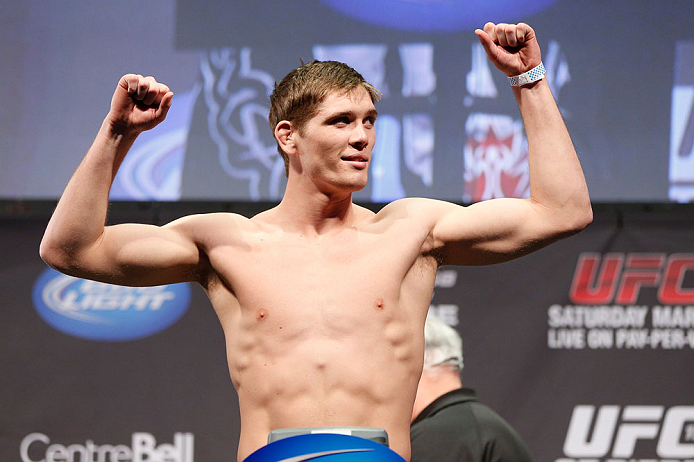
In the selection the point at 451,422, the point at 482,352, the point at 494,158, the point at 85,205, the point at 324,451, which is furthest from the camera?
the point at 494,158

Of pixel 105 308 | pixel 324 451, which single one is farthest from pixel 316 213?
pixel 105 308

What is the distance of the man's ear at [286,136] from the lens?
210 centimetres

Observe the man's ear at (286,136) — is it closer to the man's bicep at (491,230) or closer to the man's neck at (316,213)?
the man's neck at (316,213)

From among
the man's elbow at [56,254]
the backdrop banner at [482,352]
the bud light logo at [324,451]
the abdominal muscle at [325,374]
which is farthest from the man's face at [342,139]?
the backdrop banner at [482,352]

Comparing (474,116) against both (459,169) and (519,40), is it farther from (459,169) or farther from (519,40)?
(519,40)

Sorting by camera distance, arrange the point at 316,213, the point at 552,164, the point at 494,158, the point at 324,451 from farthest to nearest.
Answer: the point at 494,158 < the point at 316,213 < the point at 552,164 < the point at 324,451

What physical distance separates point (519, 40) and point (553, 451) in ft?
7.54

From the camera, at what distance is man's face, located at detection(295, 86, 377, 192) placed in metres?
1.99

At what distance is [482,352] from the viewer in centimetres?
381

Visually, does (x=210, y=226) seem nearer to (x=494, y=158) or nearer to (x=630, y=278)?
(x=494, y=158)

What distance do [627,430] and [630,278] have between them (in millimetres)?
675

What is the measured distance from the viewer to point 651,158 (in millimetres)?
3973

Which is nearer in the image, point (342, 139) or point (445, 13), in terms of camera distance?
point (342, 139)

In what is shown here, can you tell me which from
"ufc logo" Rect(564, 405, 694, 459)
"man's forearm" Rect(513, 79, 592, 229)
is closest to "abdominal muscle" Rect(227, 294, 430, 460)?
"man's forearm" Rect(513, 79, 592, 229)
